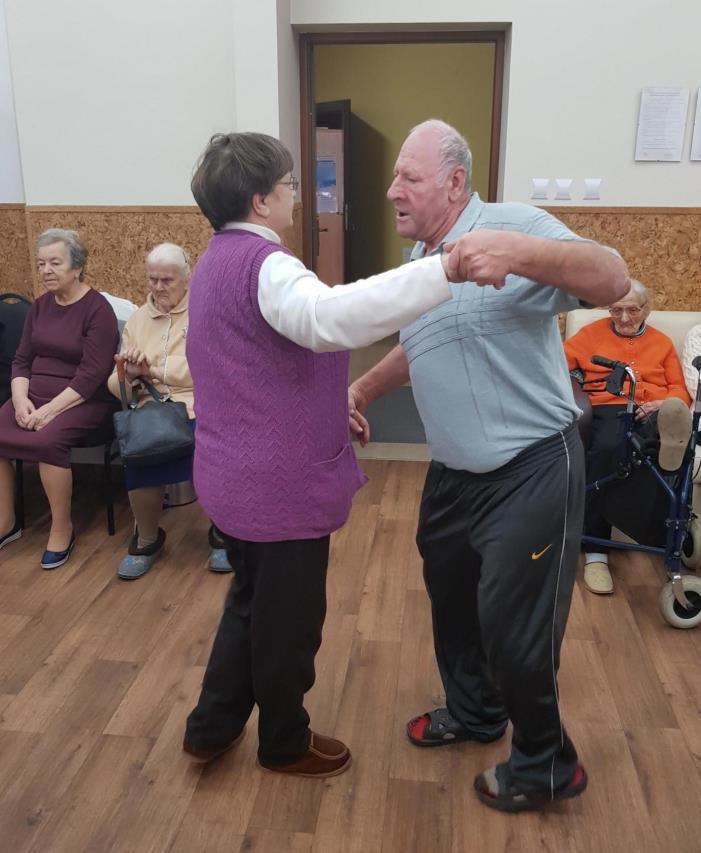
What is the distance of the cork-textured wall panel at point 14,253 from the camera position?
447 cm

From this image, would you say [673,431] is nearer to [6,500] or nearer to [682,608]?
[682,608]

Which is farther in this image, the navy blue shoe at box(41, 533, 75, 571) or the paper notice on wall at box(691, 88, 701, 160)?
the paper notice on wall at box(691, 88, 701, 160)

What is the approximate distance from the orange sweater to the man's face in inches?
73.9

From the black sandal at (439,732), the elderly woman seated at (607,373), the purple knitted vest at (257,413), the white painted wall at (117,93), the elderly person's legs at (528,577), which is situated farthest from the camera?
the white painted wall at (117,93)

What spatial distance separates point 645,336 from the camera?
11.1 ft

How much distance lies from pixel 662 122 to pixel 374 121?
389cm

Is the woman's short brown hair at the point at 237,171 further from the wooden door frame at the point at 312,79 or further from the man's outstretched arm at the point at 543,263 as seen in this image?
the wooden door frame at the point at 312,79

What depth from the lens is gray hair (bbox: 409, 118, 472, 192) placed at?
1577mm

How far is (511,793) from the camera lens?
1.85 m

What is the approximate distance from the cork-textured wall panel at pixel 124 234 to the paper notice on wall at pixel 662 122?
6.10ft

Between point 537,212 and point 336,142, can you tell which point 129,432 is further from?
point 336,142

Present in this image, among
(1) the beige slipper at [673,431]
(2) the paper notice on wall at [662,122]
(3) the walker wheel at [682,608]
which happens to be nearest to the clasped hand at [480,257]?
(1) the beige slipper at [673,431]

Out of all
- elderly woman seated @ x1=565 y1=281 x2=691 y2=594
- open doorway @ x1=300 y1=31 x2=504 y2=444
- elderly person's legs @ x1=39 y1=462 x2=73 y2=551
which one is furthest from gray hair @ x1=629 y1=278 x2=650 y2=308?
open doorway @ x1=300 y1=31 x2=504 y2=444

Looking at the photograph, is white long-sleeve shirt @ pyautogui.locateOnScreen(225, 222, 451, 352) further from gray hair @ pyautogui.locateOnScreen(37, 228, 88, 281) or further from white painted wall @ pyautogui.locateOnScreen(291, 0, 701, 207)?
white painted wall @ pyautogui.locateOnScreen(291, 0, 701, 207)
